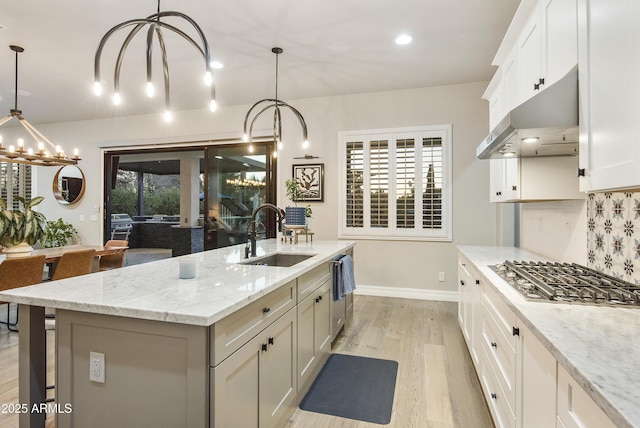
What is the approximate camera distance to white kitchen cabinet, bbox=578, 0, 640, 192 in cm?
110

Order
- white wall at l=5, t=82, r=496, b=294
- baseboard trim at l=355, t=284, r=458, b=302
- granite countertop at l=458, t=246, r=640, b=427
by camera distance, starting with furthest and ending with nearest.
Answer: baseboard trim at l=355, t=284, r=458, b=302 → white wall at l=5, t=82, r=496, b=294 → granite countertop at l=458, t=246, r=640, b=427

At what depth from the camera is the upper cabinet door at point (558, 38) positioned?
1.54 m

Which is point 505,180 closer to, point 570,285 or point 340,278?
point 570,285

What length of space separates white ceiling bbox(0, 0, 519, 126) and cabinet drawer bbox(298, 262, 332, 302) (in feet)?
7.00

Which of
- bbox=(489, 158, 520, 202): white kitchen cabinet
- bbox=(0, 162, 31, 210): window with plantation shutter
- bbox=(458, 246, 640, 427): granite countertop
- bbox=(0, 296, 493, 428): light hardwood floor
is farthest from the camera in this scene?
bbox=(0, 162, 31, 210): window with plantation shutter

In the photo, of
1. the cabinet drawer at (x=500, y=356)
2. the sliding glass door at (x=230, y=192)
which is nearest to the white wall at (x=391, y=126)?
the sliding glass door at (x=230, y=192)

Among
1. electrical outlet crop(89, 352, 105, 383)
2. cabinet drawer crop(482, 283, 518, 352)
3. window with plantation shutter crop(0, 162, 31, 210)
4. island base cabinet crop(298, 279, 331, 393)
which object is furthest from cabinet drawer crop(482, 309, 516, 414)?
window with plantation shutter crop(0, 162, 31, 210)

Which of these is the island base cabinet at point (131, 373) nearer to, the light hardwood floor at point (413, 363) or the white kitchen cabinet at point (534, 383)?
the light hardwood floor at point (413, 363)

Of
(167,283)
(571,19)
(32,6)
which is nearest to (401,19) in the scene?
(571,19)

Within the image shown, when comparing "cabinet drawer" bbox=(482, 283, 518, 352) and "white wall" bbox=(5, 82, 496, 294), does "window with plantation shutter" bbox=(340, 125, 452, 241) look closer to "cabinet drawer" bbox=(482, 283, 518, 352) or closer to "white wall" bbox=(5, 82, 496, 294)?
"white wall" bbox=(5, 82, 496, 294)

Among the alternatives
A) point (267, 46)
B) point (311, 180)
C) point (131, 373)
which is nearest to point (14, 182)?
point (311, 180)

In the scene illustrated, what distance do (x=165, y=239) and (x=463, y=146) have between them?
878cm

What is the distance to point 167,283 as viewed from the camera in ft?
5.29

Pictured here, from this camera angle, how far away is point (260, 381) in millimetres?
1524
